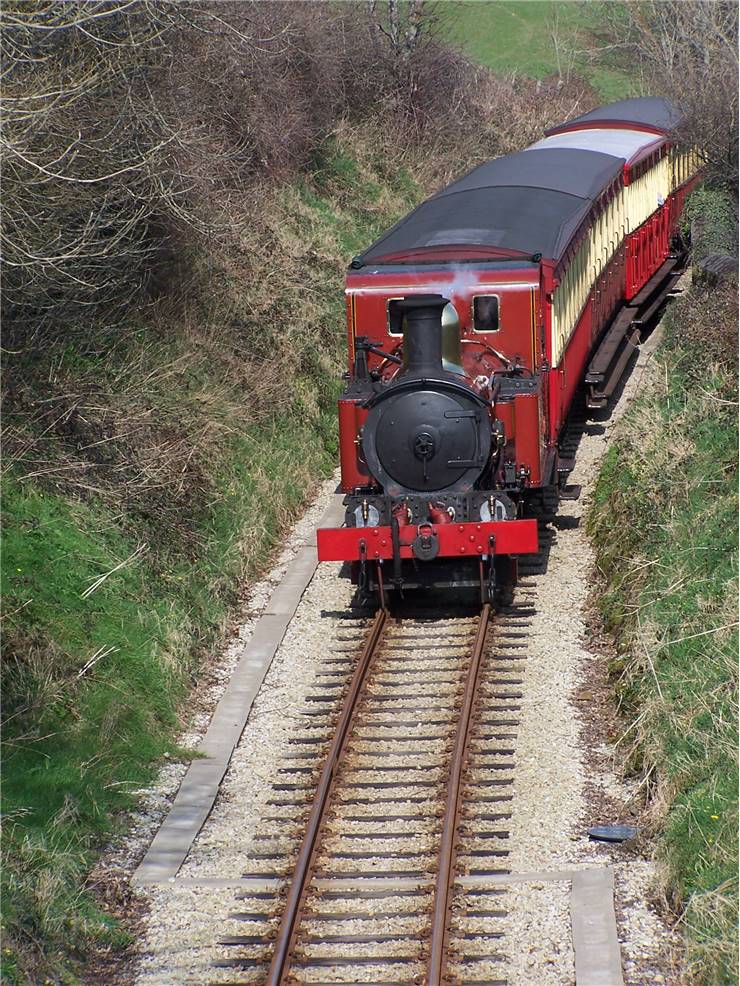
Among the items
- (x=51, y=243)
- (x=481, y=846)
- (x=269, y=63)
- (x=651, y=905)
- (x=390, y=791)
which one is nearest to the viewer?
(x=651, y=905)

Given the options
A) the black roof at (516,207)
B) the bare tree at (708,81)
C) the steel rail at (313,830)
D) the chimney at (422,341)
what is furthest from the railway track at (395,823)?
the bare tree at (708,81)

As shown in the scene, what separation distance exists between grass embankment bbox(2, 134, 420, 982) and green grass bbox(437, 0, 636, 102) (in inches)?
1067

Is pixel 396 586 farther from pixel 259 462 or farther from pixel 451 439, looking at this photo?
pixel 259 462

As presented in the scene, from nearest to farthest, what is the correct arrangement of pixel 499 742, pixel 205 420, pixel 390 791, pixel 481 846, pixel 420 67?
pixel 481 846, pixel 390 791, pixel 499 742, pixel 205 420, pixel 420 67

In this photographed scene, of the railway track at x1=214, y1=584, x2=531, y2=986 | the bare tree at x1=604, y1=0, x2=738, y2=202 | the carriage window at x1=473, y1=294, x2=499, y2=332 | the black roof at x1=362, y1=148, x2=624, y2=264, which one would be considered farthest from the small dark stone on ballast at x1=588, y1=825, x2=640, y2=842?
the bare tree at x1=604, y1=0, x2=738, y2=202

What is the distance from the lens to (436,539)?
11.2 metres

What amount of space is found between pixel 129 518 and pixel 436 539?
11.5 ft

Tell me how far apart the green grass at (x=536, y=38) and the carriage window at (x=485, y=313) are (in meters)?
32.9

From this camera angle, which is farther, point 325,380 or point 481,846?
point 325,380

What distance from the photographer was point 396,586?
11.7 metres

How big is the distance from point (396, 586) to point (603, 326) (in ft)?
25.9

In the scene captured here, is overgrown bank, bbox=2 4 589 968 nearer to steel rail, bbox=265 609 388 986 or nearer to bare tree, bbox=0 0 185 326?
bare tree, bbox=0 0 185 326

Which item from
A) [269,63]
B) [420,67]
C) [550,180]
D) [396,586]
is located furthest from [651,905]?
[420,67]

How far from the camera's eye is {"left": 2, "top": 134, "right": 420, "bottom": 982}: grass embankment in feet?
28.0
